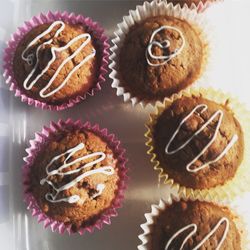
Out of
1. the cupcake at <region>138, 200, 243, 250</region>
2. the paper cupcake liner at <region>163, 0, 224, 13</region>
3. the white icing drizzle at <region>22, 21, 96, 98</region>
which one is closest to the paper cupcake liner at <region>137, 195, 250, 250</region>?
the cupcake at <region>138, 200, 243, 250</region>

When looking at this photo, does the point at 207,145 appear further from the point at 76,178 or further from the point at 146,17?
the point at 146,17

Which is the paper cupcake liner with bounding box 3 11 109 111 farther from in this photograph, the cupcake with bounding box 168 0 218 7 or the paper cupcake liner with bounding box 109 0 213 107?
the cupcake with bounding box 168 0 218 7

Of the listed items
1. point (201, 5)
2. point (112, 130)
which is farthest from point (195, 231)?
point (201, 5)

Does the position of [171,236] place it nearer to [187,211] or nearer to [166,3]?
[187,211]

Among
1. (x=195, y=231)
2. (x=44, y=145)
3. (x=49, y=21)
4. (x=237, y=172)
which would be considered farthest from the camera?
(x=49, y=21)

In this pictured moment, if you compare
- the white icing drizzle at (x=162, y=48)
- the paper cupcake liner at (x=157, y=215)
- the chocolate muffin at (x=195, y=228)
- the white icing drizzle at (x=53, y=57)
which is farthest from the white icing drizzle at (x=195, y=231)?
the white icing drizzle at (x=53, y=57)

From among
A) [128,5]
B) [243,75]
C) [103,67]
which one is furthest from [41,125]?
[243,75]
